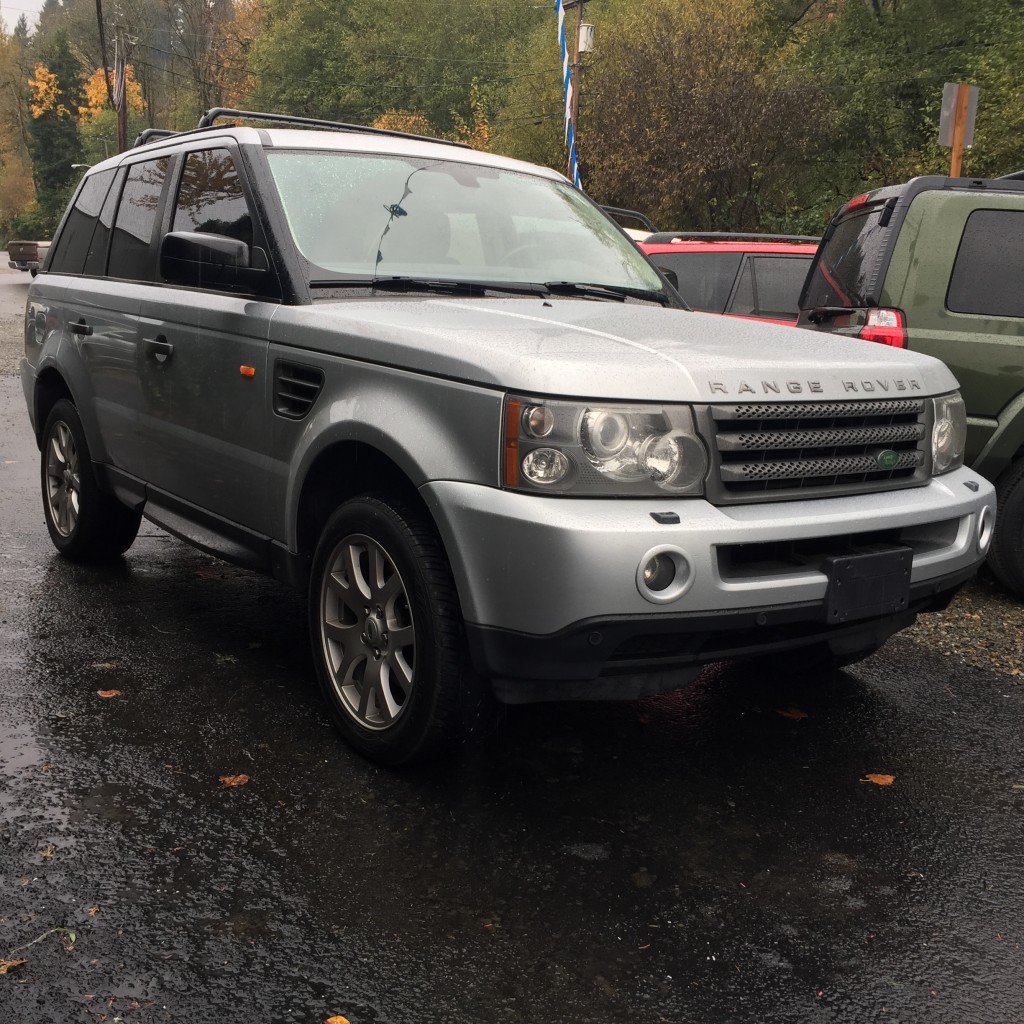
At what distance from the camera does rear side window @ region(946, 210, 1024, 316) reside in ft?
18.7

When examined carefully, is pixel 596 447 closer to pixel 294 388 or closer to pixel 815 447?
pixel 815 447

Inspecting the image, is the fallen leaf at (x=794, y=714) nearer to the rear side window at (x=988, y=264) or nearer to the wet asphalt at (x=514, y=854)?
the wet asphalt at (x=514, y=854)

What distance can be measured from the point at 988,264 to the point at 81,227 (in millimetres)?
4508

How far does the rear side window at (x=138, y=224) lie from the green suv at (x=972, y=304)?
3.41 m

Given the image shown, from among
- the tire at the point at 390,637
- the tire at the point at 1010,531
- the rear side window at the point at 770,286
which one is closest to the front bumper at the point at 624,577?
the tire at the point at 390,637

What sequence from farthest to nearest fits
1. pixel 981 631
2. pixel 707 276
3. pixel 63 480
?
pixel 707 276 < pixel 63 480 < pixel 981 631

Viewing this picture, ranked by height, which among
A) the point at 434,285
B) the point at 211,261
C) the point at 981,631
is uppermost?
the point at 211,261

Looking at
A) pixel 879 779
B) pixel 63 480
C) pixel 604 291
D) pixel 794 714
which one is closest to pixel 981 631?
pixel 794 714

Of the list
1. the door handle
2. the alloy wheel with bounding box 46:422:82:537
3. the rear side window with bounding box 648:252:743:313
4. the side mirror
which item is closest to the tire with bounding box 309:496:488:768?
the side mirror

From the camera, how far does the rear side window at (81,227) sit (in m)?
5.61

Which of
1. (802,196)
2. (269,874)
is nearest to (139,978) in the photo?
(269,874)

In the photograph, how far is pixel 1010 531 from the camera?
5.68 m

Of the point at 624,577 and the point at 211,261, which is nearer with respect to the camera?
the point at 624,577

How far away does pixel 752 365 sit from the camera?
3.19m
